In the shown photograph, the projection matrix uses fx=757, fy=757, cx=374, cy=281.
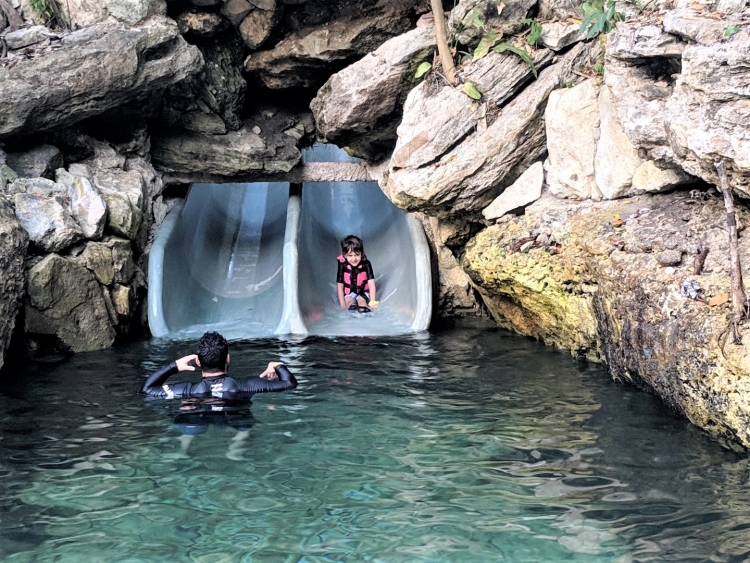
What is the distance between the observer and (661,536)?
118 inches

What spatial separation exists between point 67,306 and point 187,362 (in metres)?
2.64

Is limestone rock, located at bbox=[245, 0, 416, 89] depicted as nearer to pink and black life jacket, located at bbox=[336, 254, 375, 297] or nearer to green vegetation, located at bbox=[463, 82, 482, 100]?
green vegetation, located at bbox=[463, 82, 482, 100]

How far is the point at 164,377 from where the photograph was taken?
4.83m

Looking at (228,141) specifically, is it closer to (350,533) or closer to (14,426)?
(14,426)

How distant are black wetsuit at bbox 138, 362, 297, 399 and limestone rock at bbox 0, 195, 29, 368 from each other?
1857 millimetres

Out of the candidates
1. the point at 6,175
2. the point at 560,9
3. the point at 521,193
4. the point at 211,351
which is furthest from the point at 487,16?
the point at 6,175

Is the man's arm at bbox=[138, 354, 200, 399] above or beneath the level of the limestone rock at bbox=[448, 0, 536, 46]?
beneath

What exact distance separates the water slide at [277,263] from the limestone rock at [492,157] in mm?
1372

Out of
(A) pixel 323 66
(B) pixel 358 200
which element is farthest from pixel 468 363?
(B) pixel 358 200

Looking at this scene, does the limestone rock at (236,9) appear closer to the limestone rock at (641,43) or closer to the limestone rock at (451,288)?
the limestone rock at (451,288)

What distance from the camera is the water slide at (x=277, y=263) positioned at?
26.2 feet

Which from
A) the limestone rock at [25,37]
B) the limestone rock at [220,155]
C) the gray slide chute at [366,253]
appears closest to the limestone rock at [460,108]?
the gray slide chute at [366,253]

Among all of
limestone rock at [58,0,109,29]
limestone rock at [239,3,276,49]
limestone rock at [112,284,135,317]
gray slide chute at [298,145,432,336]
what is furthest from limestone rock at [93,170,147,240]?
limestone rock at [239,3,276,49]

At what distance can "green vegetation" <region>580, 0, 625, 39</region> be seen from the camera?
6.22m
